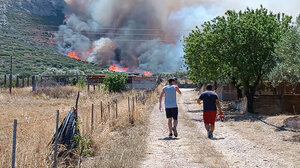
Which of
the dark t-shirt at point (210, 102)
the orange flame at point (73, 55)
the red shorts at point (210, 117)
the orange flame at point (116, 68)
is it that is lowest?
the red shorts at point (210, 117)

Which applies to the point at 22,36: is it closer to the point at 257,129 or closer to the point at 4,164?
the point at 257,129

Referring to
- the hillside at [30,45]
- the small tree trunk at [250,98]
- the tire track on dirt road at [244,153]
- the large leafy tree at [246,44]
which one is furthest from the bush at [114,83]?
the hillside at [30,45]

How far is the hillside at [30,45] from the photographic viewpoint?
78375mm

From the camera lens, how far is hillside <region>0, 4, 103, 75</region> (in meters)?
78.4

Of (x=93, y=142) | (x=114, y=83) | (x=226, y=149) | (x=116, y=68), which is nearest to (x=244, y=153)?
(x=226, y=149)

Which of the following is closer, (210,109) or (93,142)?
(93,142)

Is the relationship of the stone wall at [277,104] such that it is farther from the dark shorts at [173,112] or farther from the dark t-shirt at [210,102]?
the dark shorts at [173,112]

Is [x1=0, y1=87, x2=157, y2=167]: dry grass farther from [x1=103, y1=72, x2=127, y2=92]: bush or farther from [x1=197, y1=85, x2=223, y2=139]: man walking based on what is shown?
[x1=103, y1=72, x2=127, y2=92]: bush

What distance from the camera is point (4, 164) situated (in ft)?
22.4

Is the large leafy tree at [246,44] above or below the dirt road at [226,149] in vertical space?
above

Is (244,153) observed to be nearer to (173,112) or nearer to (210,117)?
(210,117)

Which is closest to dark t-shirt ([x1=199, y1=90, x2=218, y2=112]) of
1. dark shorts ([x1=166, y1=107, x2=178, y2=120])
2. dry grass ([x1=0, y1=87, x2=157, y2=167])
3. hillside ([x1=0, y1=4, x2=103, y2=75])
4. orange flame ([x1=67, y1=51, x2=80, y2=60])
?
dark shorts ([x1=166, y1=107, x2=178, y2=120])

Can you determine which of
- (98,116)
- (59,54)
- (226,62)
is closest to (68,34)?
(59,54)

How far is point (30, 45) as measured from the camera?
318 feet
